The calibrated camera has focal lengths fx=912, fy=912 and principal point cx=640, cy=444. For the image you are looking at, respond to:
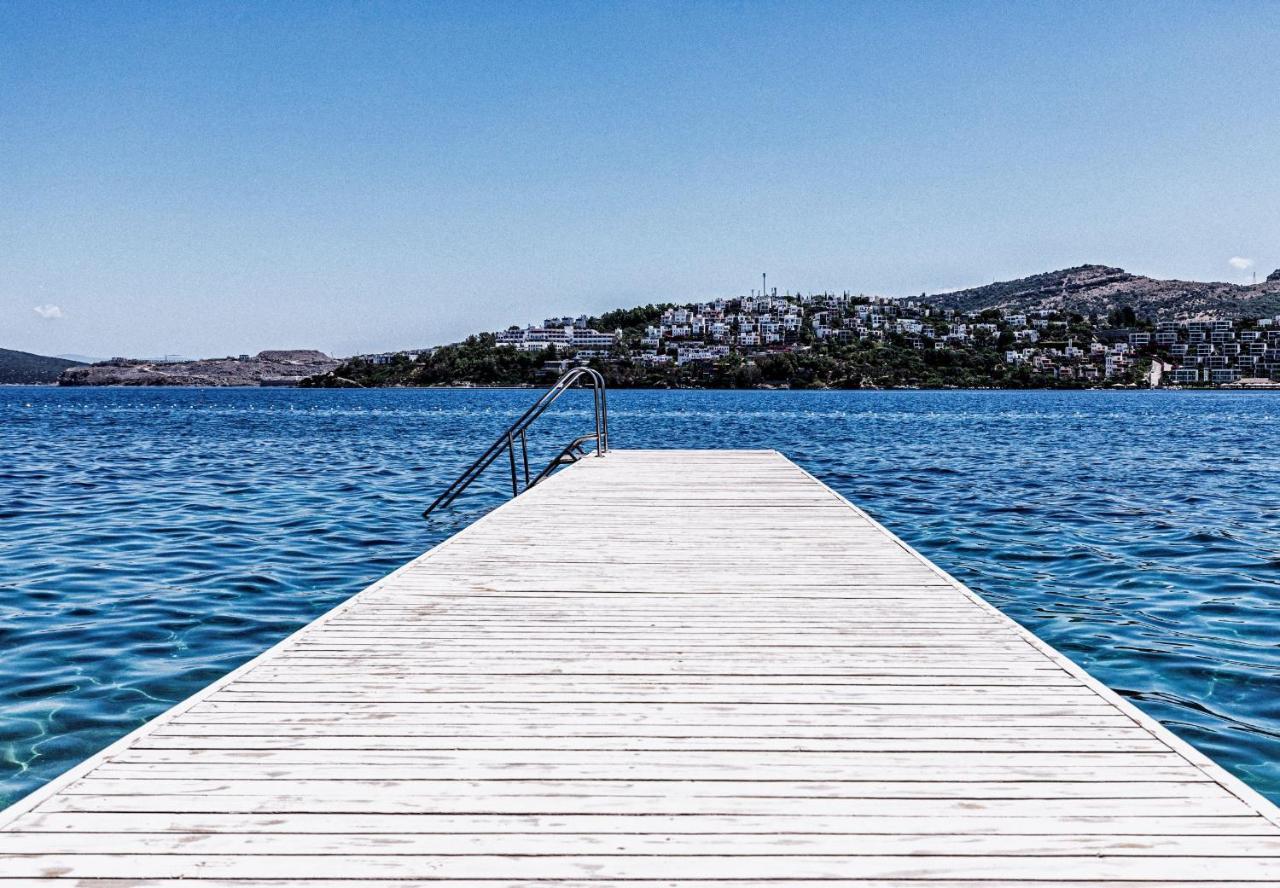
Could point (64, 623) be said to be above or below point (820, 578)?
below

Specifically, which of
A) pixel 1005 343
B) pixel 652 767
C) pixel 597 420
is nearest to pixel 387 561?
pixel 597 420

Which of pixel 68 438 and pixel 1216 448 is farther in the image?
pixel 68 438

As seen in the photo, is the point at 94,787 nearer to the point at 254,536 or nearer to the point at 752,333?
the point at 254,536

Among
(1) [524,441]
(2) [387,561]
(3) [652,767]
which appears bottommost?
(2) [387,561]

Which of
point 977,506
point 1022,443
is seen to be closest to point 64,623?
point 977,506

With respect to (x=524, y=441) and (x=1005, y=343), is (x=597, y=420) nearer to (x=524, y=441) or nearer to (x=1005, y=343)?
(x=524, y=441)

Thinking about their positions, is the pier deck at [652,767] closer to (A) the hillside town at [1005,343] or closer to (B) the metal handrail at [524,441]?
(B) the metal handrail at [524,441]

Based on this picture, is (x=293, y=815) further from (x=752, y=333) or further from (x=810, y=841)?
(x=752, y=333)

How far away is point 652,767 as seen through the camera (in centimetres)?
274

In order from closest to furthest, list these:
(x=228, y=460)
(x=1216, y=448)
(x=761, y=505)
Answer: (x=761, y=505) → (x=228, y=460) → (x=1216, y=448)

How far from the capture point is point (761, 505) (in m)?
8.73

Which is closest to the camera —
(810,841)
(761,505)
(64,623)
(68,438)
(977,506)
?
(810,841)

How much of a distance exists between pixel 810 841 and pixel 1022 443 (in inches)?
1129

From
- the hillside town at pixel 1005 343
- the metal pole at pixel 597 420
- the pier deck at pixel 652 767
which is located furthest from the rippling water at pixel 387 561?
the hillside town at pixel 1005 343
